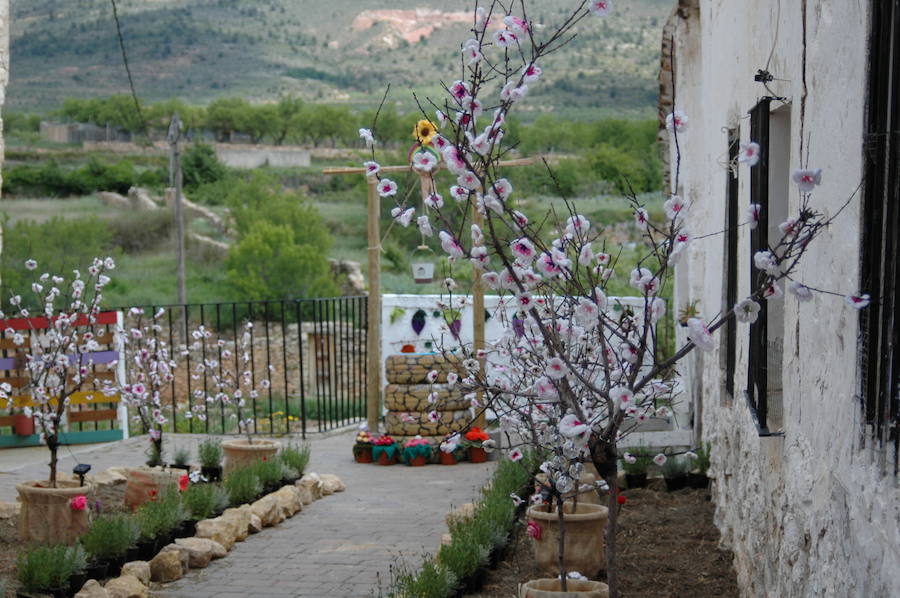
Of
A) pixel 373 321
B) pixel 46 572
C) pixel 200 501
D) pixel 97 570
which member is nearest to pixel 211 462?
pixel 200 501

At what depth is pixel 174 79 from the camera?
236 ft

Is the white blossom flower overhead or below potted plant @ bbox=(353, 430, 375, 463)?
overhead

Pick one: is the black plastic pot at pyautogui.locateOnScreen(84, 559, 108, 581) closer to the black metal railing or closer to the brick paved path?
the brick paved path

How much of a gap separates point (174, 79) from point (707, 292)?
68367mm

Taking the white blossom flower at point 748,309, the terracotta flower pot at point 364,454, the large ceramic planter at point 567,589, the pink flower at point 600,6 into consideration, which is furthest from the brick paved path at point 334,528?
the pink flower at point 600,6

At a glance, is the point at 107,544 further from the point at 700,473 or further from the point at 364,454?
the point at 364,454

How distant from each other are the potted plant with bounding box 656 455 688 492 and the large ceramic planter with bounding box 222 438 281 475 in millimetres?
3242

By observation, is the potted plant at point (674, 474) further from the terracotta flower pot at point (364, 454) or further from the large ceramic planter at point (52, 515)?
the large ceramic planter at point (52, 515)

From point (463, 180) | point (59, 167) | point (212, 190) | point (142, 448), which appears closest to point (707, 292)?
point (463, 180)

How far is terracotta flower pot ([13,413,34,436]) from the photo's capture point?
10906 millimetres

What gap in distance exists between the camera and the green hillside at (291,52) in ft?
211

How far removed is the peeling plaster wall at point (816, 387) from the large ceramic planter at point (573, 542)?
2.45 ft

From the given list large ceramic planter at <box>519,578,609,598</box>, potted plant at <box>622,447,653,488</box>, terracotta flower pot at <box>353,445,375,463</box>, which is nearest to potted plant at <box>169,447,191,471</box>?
terracotta flower pot at <box>353,445,375,463</box>

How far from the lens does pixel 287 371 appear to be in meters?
20.2
